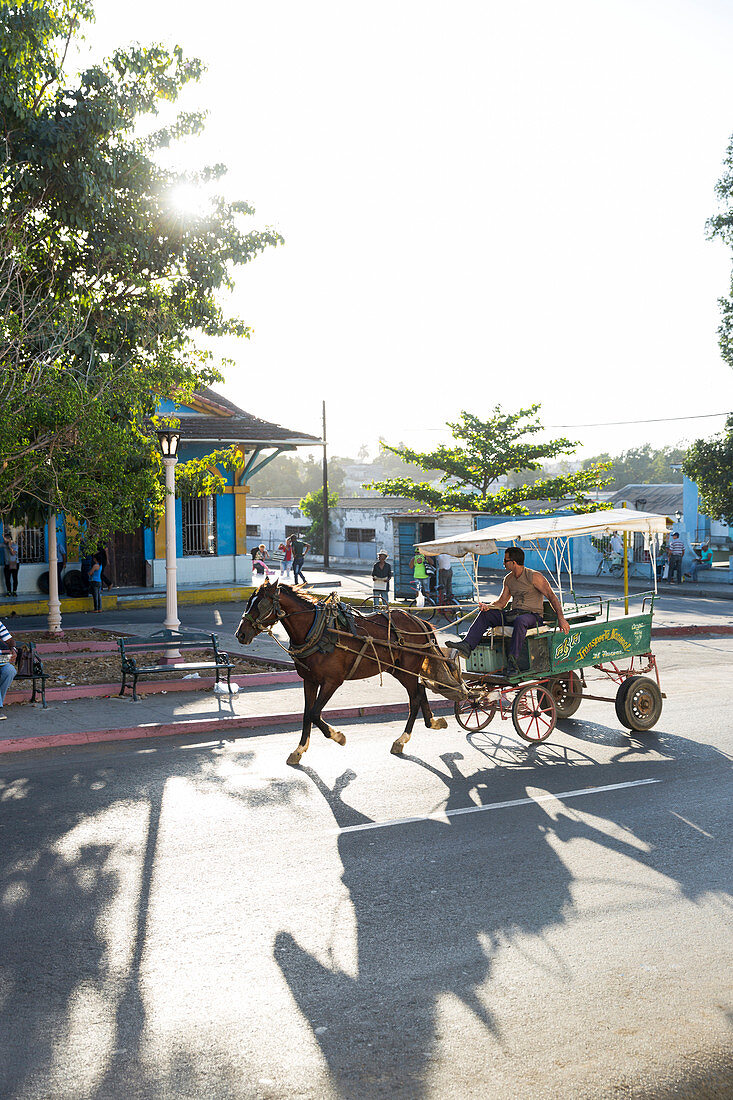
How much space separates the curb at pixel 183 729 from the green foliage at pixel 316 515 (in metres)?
39.4

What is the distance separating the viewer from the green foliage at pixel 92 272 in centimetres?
1295

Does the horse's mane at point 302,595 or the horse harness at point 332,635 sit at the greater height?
the horse's mane at point 302,595

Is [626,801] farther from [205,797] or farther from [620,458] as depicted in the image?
[620,458]

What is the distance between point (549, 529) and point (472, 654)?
67.3 inches

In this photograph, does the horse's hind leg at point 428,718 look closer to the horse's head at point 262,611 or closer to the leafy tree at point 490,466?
the horse's head at point 262,611

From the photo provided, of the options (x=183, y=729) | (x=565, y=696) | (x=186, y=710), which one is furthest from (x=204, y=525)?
(x=565, y=696)

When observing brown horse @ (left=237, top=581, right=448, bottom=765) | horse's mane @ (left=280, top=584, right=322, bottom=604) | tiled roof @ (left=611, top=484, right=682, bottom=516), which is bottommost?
brown horse @ (left=237, top=581, right=448, bottom=765)

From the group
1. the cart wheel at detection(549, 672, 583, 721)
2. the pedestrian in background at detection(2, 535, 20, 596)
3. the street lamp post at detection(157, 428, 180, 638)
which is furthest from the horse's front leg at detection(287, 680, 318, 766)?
the pedestrian in background at detection(2, 535, 20, 596)

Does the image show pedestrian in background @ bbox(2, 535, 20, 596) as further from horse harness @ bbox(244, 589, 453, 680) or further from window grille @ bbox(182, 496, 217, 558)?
horse harness @ bbox(244, 589, 453, 680)

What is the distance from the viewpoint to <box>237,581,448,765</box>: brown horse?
949cm

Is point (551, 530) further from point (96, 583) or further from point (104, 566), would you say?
point (104, 566)

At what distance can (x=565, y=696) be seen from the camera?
11.6m

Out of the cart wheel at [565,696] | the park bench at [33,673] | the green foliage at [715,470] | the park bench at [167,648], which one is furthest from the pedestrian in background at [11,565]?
the green foliage at [715,470]

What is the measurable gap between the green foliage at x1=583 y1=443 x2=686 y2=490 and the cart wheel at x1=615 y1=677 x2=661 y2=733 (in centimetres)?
7459
